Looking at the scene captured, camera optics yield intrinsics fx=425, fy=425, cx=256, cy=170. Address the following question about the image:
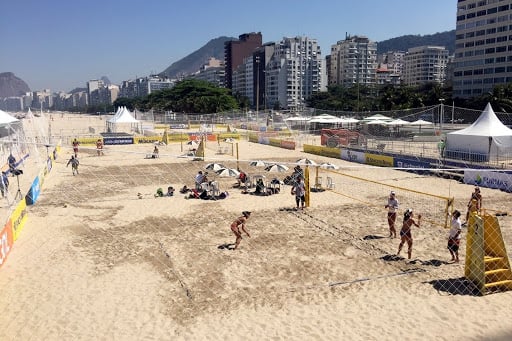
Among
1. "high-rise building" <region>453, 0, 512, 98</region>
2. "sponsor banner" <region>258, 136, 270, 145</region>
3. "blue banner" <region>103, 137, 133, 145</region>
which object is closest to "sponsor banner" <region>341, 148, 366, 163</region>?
"sponsor banner" <region>258, 136, 270, 145</region>

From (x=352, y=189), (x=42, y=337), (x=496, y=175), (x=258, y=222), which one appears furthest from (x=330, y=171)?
(x=42, y=337)

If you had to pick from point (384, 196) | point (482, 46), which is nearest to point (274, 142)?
point (384, 196)

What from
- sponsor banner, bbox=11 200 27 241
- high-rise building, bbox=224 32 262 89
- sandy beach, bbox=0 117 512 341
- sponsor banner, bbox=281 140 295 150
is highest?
high-rise building, bbox=224 32 262 89

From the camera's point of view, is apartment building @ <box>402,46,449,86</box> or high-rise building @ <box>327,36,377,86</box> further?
apartment building @ <box>402,46,449,86</box>

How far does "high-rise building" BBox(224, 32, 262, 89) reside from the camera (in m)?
179

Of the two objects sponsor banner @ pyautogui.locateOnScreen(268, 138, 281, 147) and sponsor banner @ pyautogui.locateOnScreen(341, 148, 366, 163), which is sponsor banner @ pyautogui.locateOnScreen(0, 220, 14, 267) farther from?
sponsor banner @ pyautogui.locateOnScreen(268, 138, 281, 147)

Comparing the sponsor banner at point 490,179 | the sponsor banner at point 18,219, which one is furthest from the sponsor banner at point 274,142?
the sponsor banner at point 18,219

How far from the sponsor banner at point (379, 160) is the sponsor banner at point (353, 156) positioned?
53 centimetres

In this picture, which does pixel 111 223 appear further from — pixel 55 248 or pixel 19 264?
pixel 19 264

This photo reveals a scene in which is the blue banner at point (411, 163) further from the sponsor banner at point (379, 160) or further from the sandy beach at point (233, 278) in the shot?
the sandy beach at point (233, 278)

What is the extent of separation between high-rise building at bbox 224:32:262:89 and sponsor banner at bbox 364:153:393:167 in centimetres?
15538

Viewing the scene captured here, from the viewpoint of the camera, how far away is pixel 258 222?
14297 millimetres

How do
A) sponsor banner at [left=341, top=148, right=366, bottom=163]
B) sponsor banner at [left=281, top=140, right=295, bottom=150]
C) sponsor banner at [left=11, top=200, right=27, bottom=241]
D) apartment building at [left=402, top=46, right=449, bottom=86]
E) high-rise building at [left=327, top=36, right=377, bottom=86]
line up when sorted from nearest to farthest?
sponsor banner at [left=11, top=200, right=27, bottom=241]
sponsor banner at [left=341, top=148, right=366, bottom=163]
sponsor banner at [left=281, top=140, right=295, bottom=150]
high-rise building at [left=327, top=36, right=377, bottom=86]
apartment building at [left=402, top=46, right=449, bottom=86]

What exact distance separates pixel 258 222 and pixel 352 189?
704 centimetres
